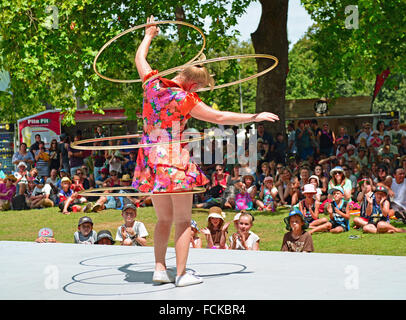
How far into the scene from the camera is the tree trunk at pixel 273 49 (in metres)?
15.5

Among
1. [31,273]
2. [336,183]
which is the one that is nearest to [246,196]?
[336,183]

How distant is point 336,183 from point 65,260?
24.0 ft

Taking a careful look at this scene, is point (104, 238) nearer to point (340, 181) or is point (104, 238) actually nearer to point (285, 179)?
point (340, 181)

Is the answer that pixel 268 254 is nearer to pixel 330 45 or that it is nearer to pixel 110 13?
pixel 110 13

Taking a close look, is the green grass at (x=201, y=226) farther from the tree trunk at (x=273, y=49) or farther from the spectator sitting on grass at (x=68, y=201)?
the tree trunk at (x=273, y=49)

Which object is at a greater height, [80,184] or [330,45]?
[330,45]

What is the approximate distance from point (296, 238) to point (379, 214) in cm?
347

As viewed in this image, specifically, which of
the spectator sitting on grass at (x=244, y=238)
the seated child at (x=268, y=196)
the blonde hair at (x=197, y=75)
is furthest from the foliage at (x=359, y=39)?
the blonde hair at (x=197, y=75)

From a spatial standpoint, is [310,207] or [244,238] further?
[310,207]

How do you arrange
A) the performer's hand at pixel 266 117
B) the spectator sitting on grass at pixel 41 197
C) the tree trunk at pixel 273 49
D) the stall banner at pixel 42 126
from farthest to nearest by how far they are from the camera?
the stall banner at pixel 42 126
the spectator sitting on grass at pixel 41 197
the tree trunk at pixel 273 49
the performer's hand at pixel 266 117

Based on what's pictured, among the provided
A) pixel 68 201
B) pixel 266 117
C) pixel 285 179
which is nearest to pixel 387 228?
pixel 285 179

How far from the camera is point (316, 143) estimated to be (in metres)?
15.2

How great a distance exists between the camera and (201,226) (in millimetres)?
11680

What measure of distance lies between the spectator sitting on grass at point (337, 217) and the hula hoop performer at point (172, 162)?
20.3ft
